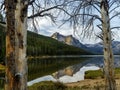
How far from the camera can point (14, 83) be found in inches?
324

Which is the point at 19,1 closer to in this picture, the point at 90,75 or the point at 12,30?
the point at 12,30

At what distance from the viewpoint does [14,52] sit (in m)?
8.20

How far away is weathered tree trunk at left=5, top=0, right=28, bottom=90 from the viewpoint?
8.16m

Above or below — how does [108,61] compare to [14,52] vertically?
below

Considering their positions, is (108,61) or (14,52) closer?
(14,52)

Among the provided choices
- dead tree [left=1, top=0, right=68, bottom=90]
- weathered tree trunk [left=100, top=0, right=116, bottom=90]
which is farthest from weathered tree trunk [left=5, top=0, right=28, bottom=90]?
weathered tree trunk [left=100, top=0, right=116, bottom=90]

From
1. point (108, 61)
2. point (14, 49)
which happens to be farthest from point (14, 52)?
point (108, 61)

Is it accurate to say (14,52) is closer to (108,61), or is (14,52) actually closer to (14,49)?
(14,49)

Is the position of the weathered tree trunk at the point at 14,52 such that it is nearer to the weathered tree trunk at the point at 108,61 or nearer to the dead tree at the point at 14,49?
the dead tree at the point at 14,49

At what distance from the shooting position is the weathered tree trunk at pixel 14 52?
8164 mm

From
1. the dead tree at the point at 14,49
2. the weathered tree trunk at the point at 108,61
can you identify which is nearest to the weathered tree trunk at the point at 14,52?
the dead tree at the point at 14,49

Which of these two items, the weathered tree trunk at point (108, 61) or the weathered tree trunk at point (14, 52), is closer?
the weathered tree trunk at point (14, 52)

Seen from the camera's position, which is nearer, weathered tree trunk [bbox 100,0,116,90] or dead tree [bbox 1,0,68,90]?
dead tree [bbox 1,0,68,90]

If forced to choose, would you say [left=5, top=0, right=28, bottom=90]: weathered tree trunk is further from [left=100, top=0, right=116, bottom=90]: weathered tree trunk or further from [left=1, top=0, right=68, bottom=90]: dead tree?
[left=100, top=0, right=116, bottom=90]: weathered tree trunk
